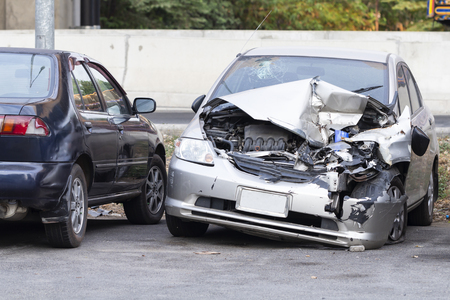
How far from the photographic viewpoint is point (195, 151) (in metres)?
5.90

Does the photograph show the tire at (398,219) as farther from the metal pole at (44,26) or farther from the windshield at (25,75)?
the metal pole at (44,26)

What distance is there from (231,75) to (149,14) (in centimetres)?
2868

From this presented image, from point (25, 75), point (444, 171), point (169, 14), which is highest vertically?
point (25, 75)

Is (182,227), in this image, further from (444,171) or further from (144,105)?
(444,171)

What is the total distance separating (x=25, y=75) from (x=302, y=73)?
2.54 m

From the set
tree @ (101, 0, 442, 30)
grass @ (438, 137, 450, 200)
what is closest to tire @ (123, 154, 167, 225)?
grass @ (438, 137, 450, 200)

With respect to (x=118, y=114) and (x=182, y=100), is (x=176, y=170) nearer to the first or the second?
(x=118, y=114)

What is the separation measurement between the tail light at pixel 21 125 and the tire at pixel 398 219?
2.72m

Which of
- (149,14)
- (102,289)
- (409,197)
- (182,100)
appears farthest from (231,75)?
(149,14)

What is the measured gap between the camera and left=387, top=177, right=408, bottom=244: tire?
5873 mm

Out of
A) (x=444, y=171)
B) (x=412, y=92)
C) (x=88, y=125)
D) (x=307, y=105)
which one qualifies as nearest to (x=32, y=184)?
(x=88, y=125)

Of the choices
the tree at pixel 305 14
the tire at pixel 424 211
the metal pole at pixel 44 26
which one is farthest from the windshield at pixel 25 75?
the tree at pixel 305 14

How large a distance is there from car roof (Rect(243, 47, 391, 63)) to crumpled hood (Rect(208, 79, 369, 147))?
2.32ft

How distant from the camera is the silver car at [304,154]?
5543 mm
